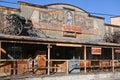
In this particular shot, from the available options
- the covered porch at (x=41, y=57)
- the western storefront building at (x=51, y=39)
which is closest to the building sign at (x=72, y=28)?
the western storefront building at (x=51, y=39)

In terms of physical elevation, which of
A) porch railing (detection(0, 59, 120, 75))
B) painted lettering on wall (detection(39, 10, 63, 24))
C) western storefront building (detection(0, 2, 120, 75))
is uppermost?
painted lettering on wall (detection(39, 10, 63, 24))

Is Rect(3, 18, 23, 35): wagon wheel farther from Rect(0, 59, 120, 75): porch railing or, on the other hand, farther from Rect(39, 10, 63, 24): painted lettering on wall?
Rect(39, 10, 63, 24): painted lettering on wall

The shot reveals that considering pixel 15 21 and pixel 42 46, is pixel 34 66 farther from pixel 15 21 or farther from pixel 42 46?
pixel 15 21

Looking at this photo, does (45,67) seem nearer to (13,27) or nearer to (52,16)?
(13,27)

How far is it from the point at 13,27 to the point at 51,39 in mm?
3040

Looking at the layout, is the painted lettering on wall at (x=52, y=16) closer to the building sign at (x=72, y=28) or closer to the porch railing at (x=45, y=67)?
the building sign at (x=72, y=28)

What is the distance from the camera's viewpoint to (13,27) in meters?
22.3

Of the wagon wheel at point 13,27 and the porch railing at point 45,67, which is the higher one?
the wagon wheel at point 13,27

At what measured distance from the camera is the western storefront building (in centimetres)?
2167

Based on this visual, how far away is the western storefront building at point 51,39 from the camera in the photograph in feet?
71.1

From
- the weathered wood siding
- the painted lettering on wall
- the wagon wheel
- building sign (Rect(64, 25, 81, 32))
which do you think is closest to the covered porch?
the wagon wheel

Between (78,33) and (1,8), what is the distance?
27.9 ft

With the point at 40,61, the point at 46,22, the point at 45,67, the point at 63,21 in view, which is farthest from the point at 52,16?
the point at 45,67

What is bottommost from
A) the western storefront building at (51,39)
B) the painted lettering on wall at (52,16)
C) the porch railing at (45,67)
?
the porch railing at (45,67)
